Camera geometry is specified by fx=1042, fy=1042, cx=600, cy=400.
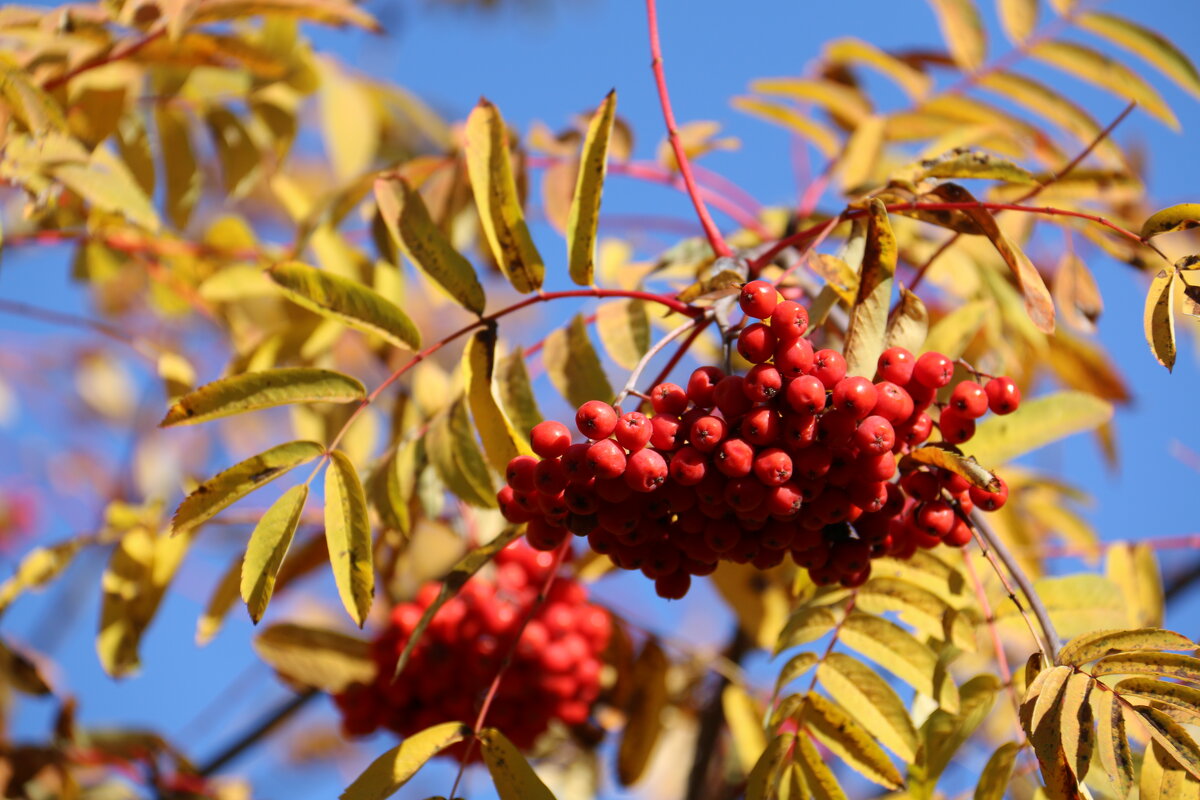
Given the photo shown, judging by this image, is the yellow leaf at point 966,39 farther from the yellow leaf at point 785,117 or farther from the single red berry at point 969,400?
the single red berry at point 969,400

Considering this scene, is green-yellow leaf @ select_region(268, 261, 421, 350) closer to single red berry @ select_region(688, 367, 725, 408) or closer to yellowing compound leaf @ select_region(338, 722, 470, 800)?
single red berry @ select_region(688, 367, 725, 408)

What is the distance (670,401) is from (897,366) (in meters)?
0.32

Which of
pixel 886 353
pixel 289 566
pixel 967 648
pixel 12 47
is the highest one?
pixel 886 353

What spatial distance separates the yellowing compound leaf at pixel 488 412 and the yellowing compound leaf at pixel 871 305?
506mm

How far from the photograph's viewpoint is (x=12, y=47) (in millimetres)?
2164

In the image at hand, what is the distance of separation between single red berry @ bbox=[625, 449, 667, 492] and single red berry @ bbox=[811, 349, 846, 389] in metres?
0.24

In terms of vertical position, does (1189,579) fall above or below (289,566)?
above

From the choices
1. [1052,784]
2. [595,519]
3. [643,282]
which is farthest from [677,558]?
[643,282]

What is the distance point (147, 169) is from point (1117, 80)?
2274mm

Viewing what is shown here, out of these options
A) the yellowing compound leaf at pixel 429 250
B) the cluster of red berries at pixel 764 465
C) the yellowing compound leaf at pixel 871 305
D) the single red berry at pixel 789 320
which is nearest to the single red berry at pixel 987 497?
the cluster of red berries at pixel 764 465

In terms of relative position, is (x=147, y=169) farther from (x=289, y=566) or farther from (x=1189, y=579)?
(x=1189, y=579)

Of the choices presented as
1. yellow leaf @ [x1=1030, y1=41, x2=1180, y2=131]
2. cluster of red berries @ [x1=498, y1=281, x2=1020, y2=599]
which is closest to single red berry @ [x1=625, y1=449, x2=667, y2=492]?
cluster of red berries @ [x1=498, y1=281, x2=1020, y2=599]

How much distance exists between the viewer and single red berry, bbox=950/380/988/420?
1.49m

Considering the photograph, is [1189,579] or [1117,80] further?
[1189,579]
